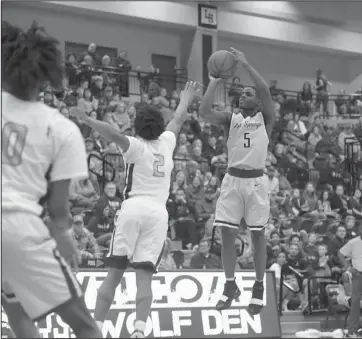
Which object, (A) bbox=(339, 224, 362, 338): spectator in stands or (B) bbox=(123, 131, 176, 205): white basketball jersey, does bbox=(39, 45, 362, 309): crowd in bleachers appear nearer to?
(A) bbox=(339, 224, 362, 338): spectator in stands

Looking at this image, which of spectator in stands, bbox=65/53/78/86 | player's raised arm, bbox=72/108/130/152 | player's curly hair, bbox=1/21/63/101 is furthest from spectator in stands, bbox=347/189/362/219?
player's curly hair, bbox=1/21/63/101

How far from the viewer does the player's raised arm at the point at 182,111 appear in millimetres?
7520

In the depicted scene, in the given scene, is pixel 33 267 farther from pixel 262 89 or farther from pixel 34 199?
pixel 262 89

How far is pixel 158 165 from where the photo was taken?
23.0 ft

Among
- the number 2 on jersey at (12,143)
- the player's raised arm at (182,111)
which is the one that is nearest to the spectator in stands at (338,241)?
the player's raised arm at (182,111)

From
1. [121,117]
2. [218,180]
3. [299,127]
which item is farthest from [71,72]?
[299,127]

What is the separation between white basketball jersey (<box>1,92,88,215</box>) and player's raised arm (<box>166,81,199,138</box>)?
3.14 metres

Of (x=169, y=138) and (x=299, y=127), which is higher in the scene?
(x=299, y=127)

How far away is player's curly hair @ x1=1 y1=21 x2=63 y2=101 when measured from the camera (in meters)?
4.52

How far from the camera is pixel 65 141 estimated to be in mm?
4367

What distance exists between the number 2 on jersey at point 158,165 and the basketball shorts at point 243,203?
128 cm

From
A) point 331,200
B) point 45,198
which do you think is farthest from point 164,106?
point 45,198

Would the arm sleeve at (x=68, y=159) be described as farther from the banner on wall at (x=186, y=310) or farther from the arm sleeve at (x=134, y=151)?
the banner on wall at (x=186, y=310)

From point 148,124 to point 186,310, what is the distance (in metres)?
3.64
